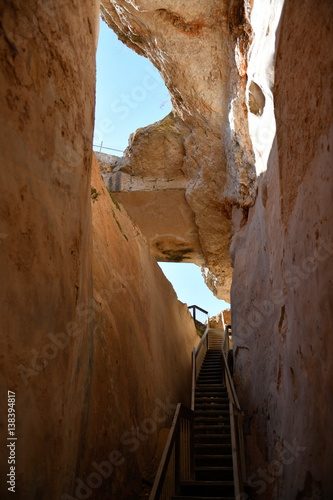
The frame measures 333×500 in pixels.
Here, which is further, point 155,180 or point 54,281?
point 155,180

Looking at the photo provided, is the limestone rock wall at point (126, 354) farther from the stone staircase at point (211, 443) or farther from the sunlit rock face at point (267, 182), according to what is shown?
the sunlit rock face at point (267, 182)

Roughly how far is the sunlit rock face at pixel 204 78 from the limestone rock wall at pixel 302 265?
12.7 ft

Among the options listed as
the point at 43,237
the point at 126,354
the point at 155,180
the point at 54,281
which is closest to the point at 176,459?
the point at 126,354

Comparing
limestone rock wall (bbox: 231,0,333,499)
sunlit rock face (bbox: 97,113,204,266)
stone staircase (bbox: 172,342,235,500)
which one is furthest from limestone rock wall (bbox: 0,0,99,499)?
sunlit rock face (bbox: 97,113,204,266)

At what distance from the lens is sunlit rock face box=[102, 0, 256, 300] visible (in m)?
8.75

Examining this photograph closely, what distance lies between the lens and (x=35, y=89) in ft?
8.30

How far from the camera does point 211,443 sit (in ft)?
21.9

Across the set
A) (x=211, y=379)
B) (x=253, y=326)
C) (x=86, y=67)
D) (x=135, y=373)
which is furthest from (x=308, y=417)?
(x=211, y=379)

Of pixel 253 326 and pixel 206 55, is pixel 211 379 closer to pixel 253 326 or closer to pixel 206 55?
pixel 253 326

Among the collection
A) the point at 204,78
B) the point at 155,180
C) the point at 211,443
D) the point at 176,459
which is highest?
the point at 204,78

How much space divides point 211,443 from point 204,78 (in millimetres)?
9068

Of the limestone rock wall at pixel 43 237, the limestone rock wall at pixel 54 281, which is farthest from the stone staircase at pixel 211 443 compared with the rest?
the limestone rock wall at pixel 43 237

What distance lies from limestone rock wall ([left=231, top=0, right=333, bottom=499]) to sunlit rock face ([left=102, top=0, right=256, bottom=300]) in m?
3.88

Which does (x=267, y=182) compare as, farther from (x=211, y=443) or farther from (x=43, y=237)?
(x=211, y=443)
